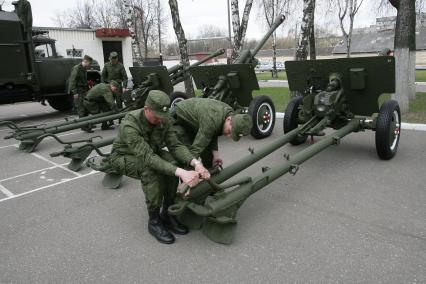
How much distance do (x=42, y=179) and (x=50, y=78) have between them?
18.3ft

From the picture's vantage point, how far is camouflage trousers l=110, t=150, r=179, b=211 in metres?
3.13

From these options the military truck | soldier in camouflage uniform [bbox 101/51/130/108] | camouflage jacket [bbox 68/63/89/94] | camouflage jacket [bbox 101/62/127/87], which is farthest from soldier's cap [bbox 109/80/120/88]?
the military truck

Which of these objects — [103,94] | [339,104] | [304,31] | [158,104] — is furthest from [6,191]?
[304,31]

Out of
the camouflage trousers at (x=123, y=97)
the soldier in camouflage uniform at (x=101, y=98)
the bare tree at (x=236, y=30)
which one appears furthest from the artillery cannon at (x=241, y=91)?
the bare tree at (x=236, y=30)

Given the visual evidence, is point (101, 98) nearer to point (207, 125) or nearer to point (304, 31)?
point (304, 31)

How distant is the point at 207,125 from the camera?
3248 mm

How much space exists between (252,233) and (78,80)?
622cm

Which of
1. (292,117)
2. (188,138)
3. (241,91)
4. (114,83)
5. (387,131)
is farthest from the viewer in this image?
(114,83)

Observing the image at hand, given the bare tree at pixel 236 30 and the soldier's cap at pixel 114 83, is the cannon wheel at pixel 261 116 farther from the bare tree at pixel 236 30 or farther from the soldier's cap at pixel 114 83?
the bare tree at pixel 236 30

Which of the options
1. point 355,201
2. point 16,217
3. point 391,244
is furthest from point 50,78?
point 391,244

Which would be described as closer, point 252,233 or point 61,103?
point 252,233

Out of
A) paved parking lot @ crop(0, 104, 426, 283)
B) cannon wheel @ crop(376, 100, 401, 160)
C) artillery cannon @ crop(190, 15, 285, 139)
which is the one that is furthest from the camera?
artillery cannon @ crop(190, 15, 285, 139)

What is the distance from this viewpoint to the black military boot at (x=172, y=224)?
3.29 meters

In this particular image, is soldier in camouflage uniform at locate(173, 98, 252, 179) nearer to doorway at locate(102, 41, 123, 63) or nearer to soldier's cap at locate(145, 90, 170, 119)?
soldier's cap at locate(145, 90, 170, 119)
